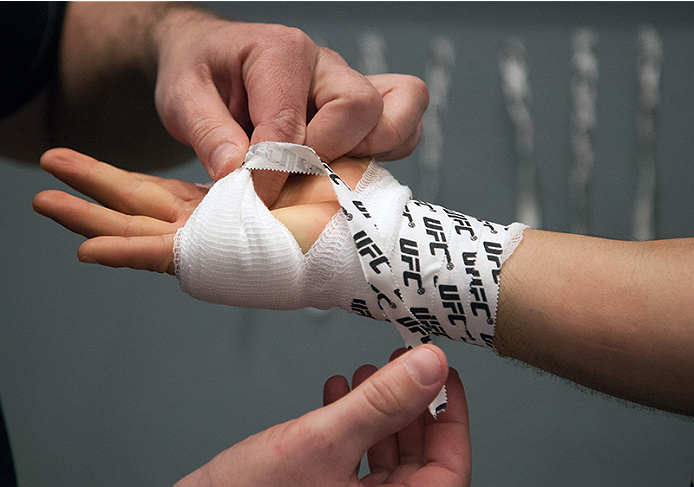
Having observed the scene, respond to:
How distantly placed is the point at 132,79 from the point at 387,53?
0.85 metres

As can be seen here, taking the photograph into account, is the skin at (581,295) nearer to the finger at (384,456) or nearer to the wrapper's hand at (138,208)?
the wrapper's hand at (138,208)

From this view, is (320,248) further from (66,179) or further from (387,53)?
(387,53)

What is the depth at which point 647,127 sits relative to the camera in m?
1.54

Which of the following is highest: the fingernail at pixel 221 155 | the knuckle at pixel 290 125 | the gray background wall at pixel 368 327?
the knuckle at pixel 290 125

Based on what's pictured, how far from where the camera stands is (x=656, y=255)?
0.63 metres

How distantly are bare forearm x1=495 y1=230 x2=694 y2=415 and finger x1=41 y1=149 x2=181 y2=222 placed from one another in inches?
20.6

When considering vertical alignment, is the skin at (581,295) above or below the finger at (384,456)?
above

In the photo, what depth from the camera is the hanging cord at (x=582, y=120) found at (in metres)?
1.47

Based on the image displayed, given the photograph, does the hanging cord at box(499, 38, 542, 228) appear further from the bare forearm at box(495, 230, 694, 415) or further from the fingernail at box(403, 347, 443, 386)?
the fingernail at box(403, 347, 443, 386)

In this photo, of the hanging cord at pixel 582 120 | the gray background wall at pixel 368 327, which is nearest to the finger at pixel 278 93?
the gray background wall at pixel 368 327

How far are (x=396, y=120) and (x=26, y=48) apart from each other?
2.89 ft

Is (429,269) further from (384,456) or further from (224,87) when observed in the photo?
(224,87)

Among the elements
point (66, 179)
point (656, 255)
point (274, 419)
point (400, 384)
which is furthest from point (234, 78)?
point (274, 419)

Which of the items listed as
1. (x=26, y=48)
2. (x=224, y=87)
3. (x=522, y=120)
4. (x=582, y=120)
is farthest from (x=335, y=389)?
(x=582, y=120)
